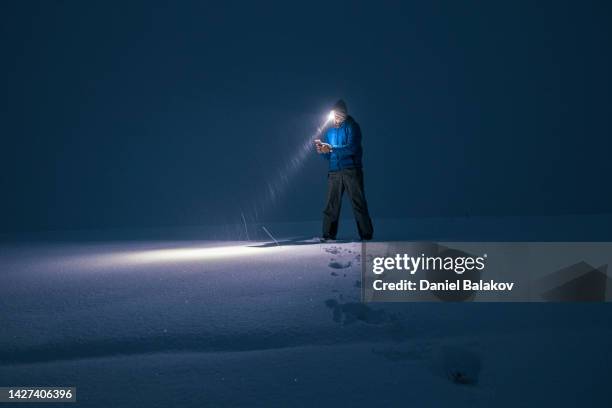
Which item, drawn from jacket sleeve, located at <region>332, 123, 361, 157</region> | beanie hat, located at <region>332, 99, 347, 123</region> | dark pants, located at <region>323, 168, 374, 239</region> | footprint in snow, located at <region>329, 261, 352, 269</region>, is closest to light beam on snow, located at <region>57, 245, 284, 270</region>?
dark pants, located at <region>323, 168, 374, 239</region>

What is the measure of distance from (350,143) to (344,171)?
32 cm

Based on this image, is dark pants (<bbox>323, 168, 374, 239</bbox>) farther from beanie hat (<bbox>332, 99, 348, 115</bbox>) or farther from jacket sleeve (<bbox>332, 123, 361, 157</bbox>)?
beanie hat (<bbox>332, 99, 348, 115</bbox>)

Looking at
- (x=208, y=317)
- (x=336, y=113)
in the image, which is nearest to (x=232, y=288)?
(x=208, y=317)

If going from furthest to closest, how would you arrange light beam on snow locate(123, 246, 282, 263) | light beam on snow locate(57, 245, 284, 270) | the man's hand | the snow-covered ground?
the man's hand
light beam on snow locate(123, 246, 282, 263)
light beam on snow locate(57, 245, 284, 270)
the snow-covered ground

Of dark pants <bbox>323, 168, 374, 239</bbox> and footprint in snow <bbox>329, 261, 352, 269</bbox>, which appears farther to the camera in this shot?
dark pants <bbox>323, 168, 374, 239</bbox>

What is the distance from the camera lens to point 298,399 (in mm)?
1375

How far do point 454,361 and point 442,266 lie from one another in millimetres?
1852

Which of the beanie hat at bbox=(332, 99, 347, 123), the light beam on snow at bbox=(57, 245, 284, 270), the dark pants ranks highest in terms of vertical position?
the beanie hat at bbox=(332, 99, 347, 123)

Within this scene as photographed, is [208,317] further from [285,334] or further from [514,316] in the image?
[514,316]

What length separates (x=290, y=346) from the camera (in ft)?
6.11

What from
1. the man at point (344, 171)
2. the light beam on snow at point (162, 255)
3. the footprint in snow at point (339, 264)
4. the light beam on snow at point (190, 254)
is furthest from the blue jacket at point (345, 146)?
the footprint in snow at point (339, 264)

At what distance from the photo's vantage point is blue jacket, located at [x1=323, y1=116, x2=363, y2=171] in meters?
5.48

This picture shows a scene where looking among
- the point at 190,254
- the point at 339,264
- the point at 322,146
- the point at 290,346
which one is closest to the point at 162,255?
the point at 190,254

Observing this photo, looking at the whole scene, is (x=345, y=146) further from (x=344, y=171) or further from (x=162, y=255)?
(x=162, y=255)
